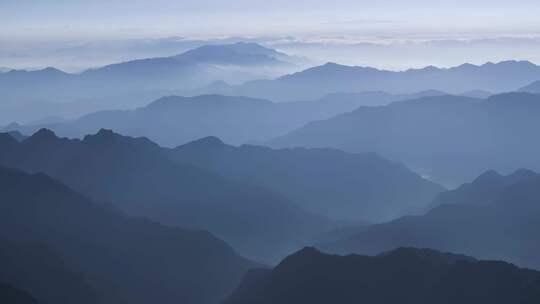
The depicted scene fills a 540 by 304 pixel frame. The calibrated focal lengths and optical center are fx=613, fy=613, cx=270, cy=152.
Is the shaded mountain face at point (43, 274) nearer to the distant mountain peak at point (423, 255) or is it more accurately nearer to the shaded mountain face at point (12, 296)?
the shaded mountain face at point (12, 296)

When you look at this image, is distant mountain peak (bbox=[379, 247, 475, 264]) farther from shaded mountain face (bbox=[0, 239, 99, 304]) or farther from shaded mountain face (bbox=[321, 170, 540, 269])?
shaded mountain face (bbox=[0, 239, 99, 304])

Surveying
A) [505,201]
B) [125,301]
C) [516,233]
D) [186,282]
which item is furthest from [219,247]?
[505,201]

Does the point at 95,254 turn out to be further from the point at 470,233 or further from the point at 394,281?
the point at 470,233

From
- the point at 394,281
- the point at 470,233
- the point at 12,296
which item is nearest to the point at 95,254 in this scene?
the point at 12,296

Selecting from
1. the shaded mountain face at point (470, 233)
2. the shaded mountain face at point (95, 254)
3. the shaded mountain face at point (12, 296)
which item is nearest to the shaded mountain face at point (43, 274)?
the shaded mountain face at point (95, 254)

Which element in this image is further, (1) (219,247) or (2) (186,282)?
(1) (219,247)

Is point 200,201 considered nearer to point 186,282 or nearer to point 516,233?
point 186,282
